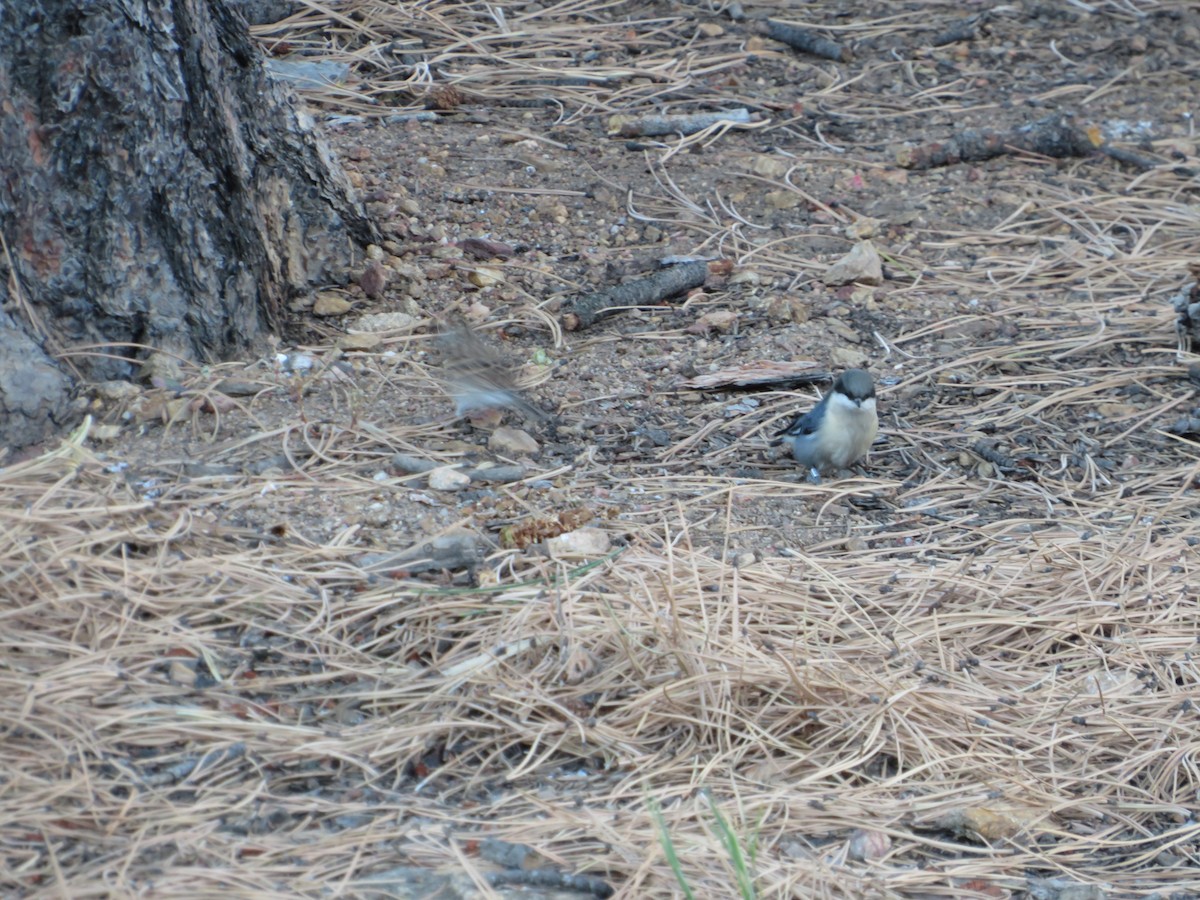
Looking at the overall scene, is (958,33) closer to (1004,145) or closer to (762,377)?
(1004,145)

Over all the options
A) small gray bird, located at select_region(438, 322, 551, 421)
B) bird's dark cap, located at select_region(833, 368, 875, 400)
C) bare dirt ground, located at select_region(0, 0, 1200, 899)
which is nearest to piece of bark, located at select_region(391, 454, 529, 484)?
bare dirt ground, located at select_region(0, 0, 1200, 899)

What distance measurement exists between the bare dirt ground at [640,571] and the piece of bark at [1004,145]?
159mm

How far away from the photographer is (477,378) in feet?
12.8

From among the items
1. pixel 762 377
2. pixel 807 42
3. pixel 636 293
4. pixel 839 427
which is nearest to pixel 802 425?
pixel 839 427

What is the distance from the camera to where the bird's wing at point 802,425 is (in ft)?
12.3

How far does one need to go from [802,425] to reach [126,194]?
2077 mm

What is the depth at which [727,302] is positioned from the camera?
15.4ft

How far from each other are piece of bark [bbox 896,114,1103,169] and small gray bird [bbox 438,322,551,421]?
254 centimetres

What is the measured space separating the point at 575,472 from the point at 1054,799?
61.1 inches

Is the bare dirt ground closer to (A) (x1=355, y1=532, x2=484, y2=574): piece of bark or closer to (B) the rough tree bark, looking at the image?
(A) (x1=355, y1=532, x2=484, y2=574): piece of bark

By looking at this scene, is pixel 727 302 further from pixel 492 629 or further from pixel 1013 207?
pixel 492 629

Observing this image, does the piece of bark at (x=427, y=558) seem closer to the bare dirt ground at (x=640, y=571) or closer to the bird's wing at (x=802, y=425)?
the bare dirt ground at (x=640, y=571)

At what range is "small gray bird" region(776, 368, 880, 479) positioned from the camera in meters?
3.75

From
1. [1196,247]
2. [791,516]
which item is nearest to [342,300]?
[791,516]
